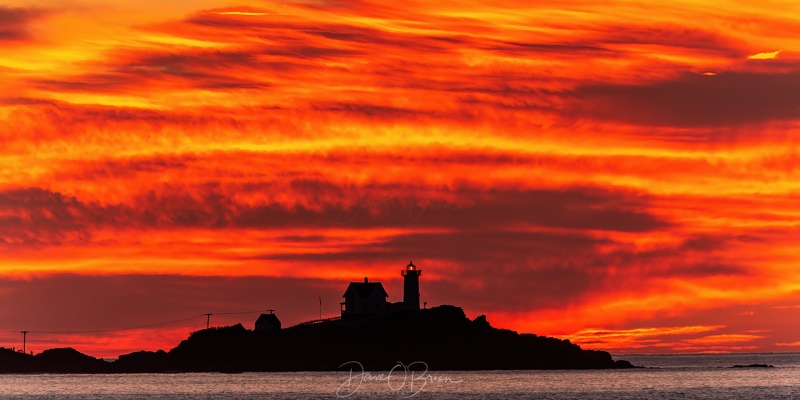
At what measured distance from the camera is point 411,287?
192 m

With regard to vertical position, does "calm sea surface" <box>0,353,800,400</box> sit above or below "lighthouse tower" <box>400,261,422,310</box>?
below

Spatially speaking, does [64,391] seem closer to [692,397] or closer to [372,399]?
[372,399]

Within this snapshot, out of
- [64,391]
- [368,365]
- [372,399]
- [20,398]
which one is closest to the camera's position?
[372,399]

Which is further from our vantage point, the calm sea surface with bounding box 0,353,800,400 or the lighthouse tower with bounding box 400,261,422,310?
the lighthouse tower with bounding box 400,261,422,310

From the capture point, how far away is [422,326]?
646ft

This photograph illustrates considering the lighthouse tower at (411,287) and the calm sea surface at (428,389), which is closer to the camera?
the calm sea surface at (428,389)

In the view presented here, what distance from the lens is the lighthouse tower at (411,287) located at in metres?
190

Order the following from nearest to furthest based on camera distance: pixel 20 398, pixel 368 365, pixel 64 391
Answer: pixel 20 398 → pixel 64 391 → pixel 368 365

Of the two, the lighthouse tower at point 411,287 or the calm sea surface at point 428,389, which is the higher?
the lighthouse tower at point 411,287

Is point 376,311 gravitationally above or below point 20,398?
above

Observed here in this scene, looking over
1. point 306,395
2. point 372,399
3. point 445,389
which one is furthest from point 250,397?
point 445,389

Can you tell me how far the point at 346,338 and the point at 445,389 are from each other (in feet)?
113

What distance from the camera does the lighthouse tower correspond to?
190m

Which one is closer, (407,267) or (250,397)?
(250,397)
